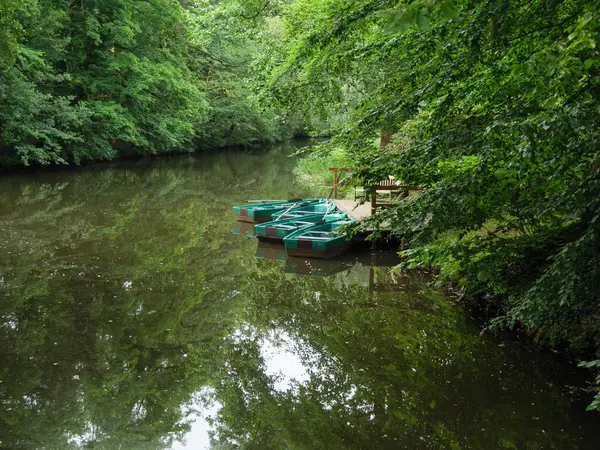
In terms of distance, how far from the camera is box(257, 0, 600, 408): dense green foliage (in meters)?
3.63

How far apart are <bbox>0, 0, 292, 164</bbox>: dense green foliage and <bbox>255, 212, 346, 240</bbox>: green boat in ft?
17.0

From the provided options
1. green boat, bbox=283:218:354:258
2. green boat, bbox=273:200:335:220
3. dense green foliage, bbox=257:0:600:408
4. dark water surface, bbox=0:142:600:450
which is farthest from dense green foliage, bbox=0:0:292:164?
dense green foliage, bbox=257:0:600:408

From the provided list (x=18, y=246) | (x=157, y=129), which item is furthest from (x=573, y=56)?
(x=157, y=129)

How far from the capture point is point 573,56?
3295mm

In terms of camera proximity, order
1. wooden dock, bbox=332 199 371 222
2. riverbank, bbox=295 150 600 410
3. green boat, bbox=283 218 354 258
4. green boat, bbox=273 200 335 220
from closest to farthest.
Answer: riverbank, bbox=295 150 600 410 → green boat, bbox=283 218 354 258 → wooden dock, bbox=332 199 371 222 → green boat, bbox=273 200 335 220

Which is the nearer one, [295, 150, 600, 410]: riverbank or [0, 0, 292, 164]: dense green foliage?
[295, 150, 600, 410]: riverbank

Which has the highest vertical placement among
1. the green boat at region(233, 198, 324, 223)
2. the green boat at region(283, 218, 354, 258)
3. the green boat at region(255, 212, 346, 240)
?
the green boat at region(283, 218, 354, 258)

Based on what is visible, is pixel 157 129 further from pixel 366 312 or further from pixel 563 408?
pixel 563 408

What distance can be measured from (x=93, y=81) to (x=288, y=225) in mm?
15468

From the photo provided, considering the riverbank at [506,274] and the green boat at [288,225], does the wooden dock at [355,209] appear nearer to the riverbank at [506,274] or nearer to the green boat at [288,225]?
the green boat at [288,225]

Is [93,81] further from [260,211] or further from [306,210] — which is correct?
[306,210]

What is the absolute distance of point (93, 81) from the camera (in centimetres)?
2409

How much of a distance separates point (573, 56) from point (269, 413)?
4125 millimetres

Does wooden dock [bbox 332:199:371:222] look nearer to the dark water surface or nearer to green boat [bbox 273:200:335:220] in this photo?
green boat [bbox 273:200:335:220]
